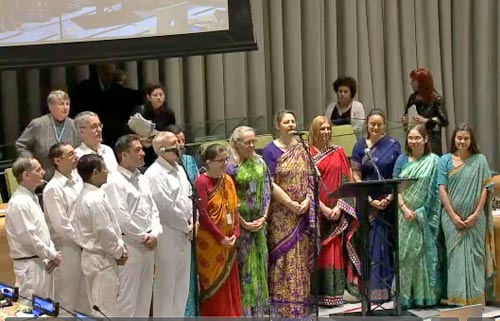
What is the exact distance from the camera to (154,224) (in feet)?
22.3

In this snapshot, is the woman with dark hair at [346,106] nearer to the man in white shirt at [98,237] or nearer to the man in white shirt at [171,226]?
the man in white shirt at [171,226]

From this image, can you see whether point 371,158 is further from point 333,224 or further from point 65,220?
point 65,220

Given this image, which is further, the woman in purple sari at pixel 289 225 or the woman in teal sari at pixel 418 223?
the woman in teal sari at pixel 418 223

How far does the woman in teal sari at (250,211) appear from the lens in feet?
23.6

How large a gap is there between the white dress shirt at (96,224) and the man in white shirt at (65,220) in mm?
82

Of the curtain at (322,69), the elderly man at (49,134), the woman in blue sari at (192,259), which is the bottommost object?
the woman in blue sari at (192,259)

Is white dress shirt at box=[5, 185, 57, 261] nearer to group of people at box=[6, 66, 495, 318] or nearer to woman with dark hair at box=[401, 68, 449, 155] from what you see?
group of people at box=[6, 66, 495, 318]

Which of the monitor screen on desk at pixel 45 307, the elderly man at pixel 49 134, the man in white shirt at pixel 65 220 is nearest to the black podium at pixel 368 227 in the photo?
the man in white shirt at pixel 65 220

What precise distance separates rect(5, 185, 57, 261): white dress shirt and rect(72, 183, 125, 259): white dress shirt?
196 millimetres

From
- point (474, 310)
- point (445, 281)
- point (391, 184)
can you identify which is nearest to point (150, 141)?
point (391, 184)

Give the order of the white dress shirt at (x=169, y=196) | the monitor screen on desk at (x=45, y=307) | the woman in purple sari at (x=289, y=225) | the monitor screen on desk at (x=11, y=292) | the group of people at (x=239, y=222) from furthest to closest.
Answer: the woman in purple sari at (x=289, y=225), the white dress shirt at (x=169, y=196), the group of people at (x=239, y=222), the monitor screen on desk at (x=11, y=292), the monitor screen on desk at (x=45, y=307)

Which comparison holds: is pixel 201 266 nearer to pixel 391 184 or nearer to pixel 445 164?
pixel 391 184

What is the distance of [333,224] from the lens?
7.72m

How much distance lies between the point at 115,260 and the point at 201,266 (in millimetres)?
696
